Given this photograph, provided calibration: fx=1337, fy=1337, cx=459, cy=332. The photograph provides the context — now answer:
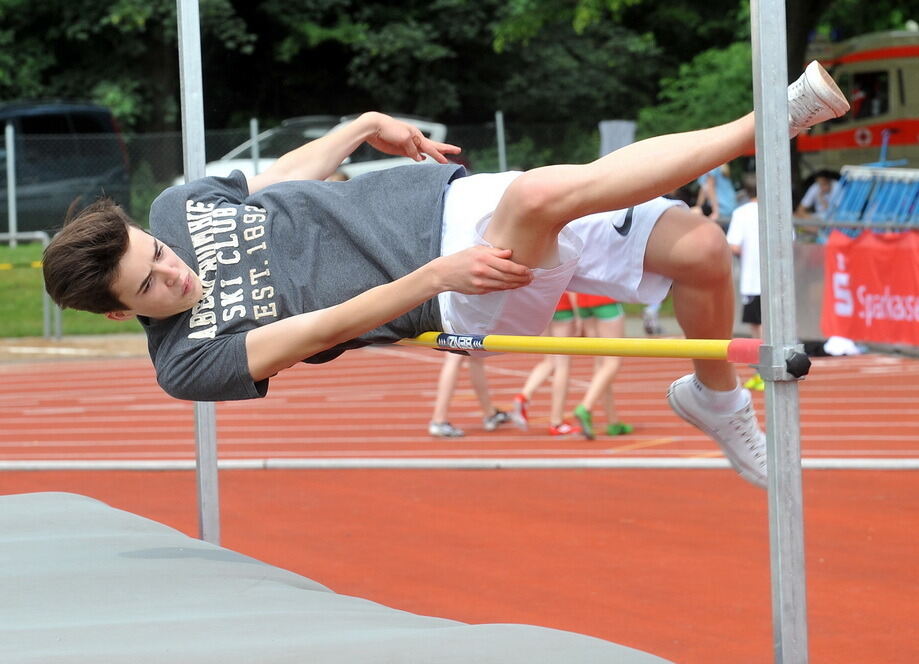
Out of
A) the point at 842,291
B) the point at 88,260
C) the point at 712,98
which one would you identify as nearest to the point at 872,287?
the point at 842,291

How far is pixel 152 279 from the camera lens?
269 cm

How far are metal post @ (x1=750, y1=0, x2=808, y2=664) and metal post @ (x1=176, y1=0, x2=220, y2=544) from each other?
1.77m

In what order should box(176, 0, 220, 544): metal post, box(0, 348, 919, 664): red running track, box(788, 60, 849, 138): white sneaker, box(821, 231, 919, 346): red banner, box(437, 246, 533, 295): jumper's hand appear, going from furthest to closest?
box(821, 231, 919, 346): red banner → box(0, 348, 919, 664): red running track → box(176, 0, 220, 544): metal post → box(437, 246, 533, 295): jumper's hand → box(788, 60, 849, 138): white sneaker

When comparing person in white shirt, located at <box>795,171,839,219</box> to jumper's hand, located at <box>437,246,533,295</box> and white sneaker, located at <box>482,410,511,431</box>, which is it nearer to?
white sneaker, located at <box>482,410,511,431</box>

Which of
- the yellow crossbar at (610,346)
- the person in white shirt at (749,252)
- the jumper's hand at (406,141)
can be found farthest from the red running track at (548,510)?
the jumper's hand at (406,141)

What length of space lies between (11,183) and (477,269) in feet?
39.9

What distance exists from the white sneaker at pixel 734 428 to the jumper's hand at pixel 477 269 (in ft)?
1.99

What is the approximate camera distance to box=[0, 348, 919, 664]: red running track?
387 centimetres

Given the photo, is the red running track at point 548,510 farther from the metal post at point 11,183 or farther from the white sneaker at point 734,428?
the metal post at point 11,183

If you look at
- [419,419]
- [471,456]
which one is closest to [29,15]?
[419,419]

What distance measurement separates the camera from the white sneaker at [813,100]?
84.3 inches

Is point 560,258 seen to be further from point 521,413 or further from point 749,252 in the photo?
point 749,252

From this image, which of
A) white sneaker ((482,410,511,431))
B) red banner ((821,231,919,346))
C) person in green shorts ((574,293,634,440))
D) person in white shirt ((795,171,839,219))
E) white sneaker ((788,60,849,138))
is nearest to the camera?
white sneaker ((788,60,849,138))

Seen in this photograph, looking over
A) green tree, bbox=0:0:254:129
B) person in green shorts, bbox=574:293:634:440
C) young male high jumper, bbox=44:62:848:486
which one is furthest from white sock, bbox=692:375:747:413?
green tree, bbox=0:0:254:129
